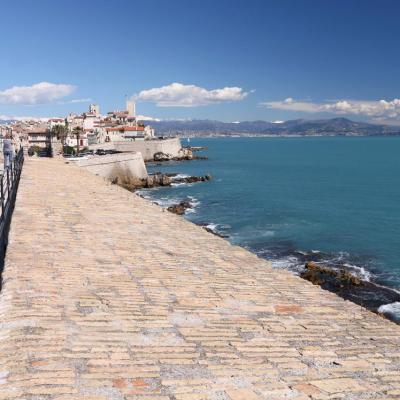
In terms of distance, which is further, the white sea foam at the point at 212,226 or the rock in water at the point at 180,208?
the rock in water at the point at 180,208

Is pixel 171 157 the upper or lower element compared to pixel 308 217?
upper

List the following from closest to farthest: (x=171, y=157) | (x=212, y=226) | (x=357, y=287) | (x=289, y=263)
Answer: (x=357, y=287)
(x=289, y=263)
(x=212, y=226)
(x=171, y=157)

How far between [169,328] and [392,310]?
17.6 meters

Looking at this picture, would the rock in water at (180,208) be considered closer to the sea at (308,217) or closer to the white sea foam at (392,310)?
the sea at (308,217)

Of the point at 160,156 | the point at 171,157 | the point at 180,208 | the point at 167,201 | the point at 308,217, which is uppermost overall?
the point at 160,156

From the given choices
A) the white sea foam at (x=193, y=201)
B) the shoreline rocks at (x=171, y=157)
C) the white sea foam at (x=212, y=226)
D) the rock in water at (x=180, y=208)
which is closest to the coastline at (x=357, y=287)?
the white sea foam at (x=212, y=226)

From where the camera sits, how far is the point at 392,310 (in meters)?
20.6

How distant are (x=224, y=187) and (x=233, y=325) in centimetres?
5988

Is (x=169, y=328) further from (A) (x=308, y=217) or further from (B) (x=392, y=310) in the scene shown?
(A) (x=308, y=217)

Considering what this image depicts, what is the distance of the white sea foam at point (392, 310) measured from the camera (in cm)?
1980

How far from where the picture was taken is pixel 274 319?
6.84 m

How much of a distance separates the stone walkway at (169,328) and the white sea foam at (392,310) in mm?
12084

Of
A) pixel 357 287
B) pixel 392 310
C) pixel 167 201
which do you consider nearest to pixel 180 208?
pixel 167 201

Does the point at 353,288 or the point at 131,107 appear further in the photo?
the point at 131,107
